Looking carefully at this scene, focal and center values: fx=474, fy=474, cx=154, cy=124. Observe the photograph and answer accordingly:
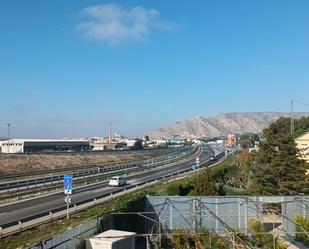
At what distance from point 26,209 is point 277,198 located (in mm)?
19811


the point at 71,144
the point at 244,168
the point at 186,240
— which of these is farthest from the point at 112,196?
the point at 71,144

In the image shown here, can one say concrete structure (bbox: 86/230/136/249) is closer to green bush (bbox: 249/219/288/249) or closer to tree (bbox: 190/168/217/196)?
green bush (bbox: 249/219/288/249)

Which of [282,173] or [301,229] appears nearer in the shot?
[301,229]

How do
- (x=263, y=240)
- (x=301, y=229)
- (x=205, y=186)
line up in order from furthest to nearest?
(x=205, y=186)
(x=301, y=229)
(x=263, y=240)

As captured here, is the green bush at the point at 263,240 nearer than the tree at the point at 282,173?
Yes

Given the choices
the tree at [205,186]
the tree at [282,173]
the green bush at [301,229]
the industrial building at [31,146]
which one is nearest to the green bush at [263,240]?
the green bush at [301,229]

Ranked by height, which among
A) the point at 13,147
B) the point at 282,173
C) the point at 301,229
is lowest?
the point at 301,229

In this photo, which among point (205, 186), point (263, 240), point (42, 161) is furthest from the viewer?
point (42, 161)

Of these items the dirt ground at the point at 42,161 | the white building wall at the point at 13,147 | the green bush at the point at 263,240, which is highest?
the white building wall at the point at 13,147

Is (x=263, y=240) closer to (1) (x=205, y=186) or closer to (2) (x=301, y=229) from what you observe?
(2) (x=301, y=229)

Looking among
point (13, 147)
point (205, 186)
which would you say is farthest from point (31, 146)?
point (205, 186)

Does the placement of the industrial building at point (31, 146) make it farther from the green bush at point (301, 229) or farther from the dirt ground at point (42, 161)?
the green bush at point (301, 229)

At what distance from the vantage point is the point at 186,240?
2644 centimetres

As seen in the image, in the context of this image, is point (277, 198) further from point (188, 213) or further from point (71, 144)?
point (71, 144)
